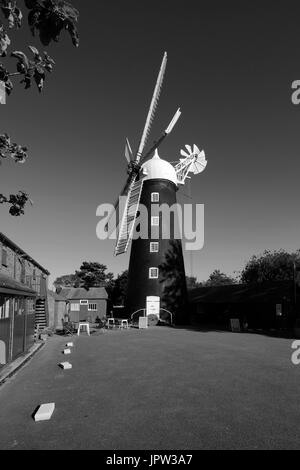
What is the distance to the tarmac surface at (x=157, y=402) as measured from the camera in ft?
20.8

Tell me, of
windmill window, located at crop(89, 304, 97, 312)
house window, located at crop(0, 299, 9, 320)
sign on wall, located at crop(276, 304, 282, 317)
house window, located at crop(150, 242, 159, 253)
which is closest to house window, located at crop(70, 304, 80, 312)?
windmill window, located at crop(89, 304, 97, 312)

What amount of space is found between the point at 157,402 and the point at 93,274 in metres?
71.2

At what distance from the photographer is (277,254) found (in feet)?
209

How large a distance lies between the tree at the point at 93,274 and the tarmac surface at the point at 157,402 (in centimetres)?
6229

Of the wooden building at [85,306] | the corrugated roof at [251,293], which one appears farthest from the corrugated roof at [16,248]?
the corrugated roof at [251,293]

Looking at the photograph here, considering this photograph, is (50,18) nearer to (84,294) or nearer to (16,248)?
(16,248)

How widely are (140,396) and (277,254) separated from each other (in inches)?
2324

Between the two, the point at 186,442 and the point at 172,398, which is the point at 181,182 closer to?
the point at 172,398

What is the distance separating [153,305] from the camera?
107 feet

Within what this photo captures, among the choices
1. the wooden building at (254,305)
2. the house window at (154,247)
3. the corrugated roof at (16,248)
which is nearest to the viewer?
the corrugated roof at (16,248)

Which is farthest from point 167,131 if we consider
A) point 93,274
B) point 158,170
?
point 93,274

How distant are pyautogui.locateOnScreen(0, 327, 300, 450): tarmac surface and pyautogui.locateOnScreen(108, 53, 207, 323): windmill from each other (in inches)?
662

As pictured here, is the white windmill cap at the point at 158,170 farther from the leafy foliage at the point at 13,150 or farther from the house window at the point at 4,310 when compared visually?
the leafy foliage at the point at 13,150

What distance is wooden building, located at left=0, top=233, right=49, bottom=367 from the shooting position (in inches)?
484
